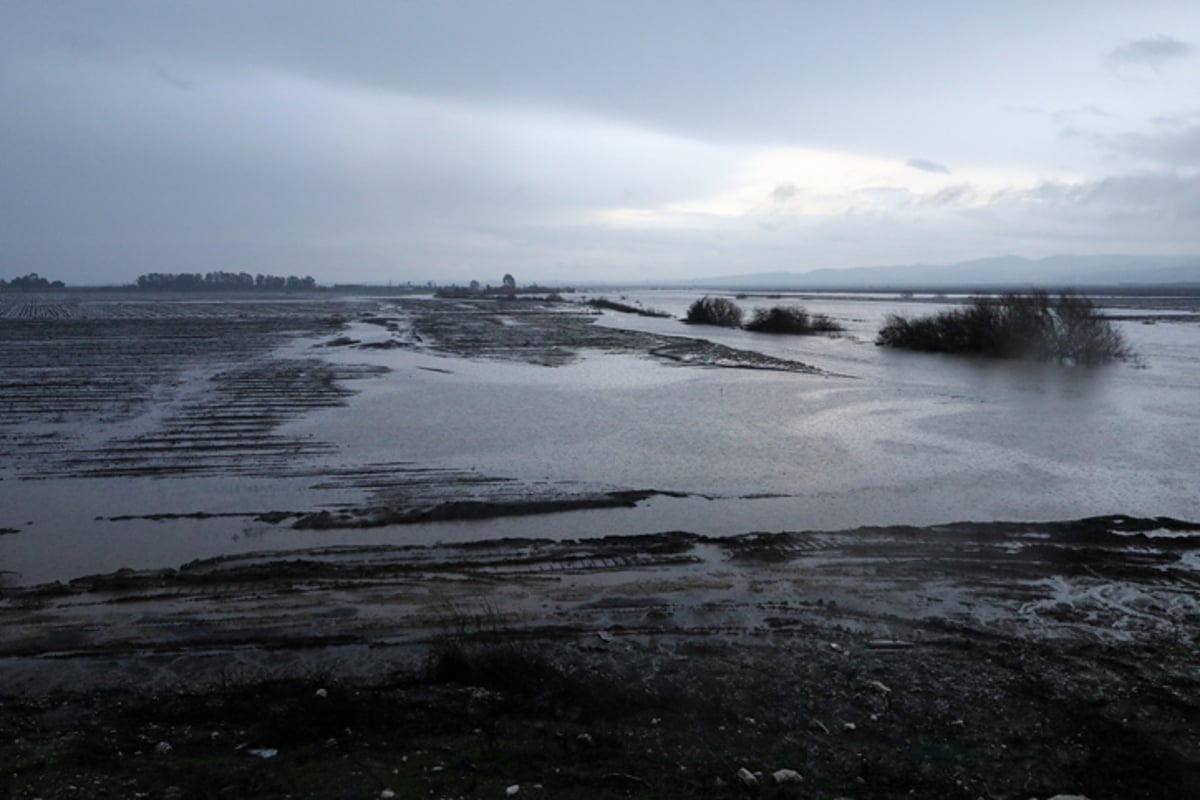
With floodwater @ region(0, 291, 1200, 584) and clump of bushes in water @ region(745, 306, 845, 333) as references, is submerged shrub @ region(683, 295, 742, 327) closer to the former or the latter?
clump of bushes in water @ region(745, 306, 845, 333)

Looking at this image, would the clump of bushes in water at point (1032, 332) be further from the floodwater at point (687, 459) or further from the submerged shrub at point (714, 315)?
the submerged shrub at point (714, 315)

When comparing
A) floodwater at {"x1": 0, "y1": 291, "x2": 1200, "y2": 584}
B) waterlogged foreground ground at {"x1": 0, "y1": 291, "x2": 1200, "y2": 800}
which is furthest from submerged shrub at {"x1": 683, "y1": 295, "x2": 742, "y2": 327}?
waterlogged foreground ground at {"x1": 0, "y1": 291, "x2": 1200, "y2": 800}

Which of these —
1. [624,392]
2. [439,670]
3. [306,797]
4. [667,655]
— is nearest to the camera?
[306,797]

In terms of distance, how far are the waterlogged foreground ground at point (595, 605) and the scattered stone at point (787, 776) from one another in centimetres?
3

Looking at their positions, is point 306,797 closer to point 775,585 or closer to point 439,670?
point 439,670

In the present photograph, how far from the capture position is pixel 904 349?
39.6 metres

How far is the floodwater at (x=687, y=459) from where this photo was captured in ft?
35.4

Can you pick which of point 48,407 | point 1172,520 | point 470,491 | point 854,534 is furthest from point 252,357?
point 1172,520

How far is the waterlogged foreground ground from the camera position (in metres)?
5.21

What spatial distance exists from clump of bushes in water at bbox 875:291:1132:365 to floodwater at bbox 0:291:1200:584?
4.51 metres

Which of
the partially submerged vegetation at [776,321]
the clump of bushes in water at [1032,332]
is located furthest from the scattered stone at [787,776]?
the partially submerged vegetation at [776,321]

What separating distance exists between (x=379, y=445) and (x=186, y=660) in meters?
9.26

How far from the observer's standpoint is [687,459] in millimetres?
14930

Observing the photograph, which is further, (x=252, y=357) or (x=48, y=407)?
(x=252, y=357)
